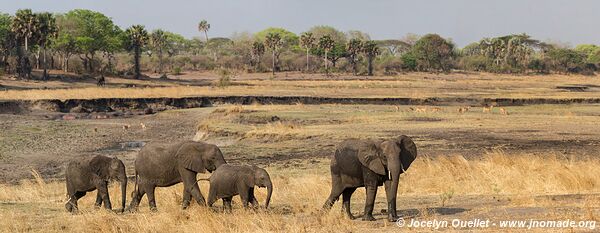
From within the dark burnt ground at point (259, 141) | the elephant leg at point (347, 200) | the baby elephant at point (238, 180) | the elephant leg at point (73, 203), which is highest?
the baby elephant at point (238, 180)

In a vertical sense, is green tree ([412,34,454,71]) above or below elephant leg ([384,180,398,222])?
above

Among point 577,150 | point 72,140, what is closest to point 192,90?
point 72,140

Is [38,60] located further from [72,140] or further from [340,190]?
[340,190]

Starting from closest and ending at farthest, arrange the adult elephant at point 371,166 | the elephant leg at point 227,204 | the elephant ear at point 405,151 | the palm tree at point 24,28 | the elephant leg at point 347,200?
the adult elephant at point 371,166 → the elephant ear at point 405,151 → the elephant leg at point 347,200 → the elephant leg at point 227,204 → the palm tree at point 24,28

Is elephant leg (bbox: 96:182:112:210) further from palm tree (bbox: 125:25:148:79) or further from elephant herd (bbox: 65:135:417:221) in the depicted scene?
palm tree (bbox: 125:25:148:79)

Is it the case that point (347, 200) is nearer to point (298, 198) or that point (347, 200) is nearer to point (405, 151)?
point (405, 151)

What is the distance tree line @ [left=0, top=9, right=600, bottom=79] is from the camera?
96.6 meters

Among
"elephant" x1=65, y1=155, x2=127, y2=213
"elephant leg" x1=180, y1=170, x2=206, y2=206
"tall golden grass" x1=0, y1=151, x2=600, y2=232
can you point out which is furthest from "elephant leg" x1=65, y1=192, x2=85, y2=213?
"elephant leg" x1=180, y1=170, x2=206, y2=206

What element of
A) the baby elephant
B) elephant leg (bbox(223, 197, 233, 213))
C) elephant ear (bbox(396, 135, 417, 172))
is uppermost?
elephant ear (bbox(396, 135, 417, 172))

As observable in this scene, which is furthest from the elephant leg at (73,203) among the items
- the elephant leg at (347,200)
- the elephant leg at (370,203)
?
the elephant leg at (370,203)

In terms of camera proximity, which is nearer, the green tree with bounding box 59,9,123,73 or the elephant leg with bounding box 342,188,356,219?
the elephant leg with bounding box 342,188,356,219

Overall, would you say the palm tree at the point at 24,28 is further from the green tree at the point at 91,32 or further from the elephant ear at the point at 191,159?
the elephant ear at the point at 191,159

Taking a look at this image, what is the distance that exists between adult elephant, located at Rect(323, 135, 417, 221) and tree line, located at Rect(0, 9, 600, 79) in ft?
254

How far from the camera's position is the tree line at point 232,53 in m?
96.6
